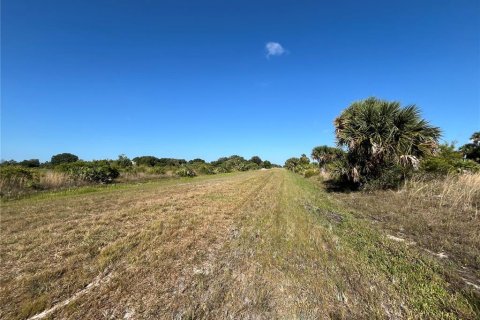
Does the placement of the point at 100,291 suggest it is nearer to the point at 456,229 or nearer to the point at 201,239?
the point at 201,239

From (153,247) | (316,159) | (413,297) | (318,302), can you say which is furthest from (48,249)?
(316,159)

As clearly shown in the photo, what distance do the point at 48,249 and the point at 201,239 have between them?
112 inches

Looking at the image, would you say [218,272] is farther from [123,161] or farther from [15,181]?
[123,161]

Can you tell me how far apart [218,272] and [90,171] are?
17844 millimetres

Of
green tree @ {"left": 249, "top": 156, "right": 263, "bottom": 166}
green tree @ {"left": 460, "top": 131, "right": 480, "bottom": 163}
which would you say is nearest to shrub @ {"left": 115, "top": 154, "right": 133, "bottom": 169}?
green tree @ {"left": 460, "top": 131, "right": 480, "bottom": 163}

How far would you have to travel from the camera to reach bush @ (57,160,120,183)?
698 inches

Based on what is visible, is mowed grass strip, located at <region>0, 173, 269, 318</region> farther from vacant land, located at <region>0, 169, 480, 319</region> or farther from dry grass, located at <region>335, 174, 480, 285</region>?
dry grass, located at <region>335, 174, 480, 285</region>

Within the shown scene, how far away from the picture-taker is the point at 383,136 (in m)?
13.1

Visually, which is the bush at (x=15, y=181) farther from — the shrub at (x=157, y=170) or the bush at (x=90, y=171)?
the shrub at (x=157, y=170)

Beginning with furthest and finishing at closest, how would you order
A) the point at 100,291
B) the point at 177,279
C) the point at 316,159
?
1. the point at 316,159
2. the point at 177,279
3. the point at 100,291

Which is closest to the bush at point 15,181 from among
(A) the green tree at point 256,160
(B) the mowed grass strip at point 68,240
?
(B) the mowed grass strip at point 68,240

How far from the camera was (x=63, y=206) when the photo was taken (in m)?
9.20

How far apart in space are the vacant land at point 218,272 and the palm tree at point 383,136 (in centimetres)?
802

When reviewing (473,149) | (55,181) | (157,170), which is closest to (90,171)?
(55,181)
